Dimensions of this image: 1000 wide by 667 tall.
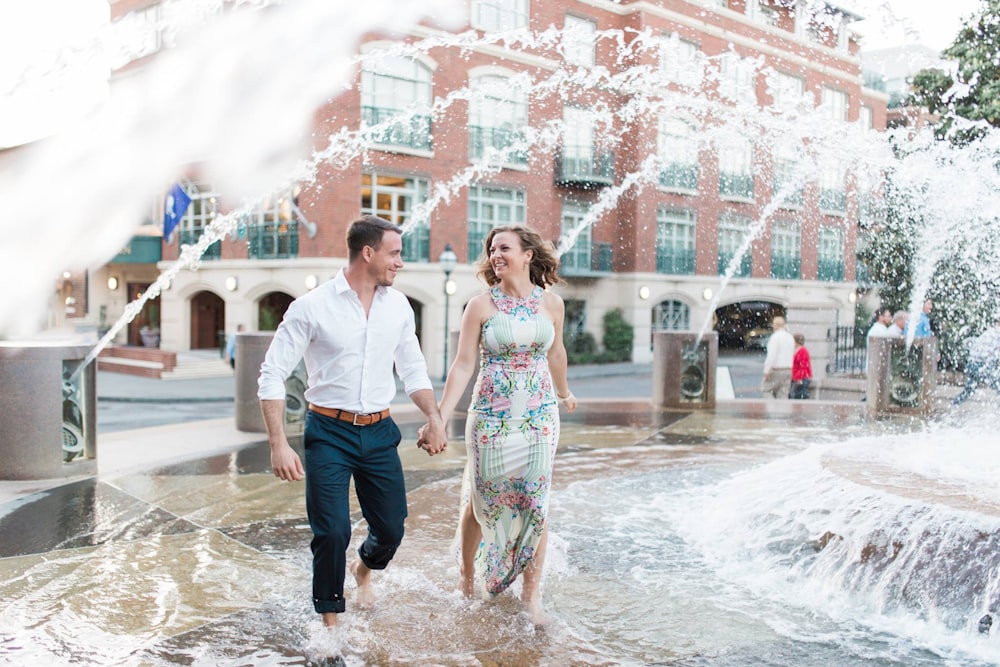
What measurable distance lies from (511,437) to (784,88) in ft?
53.3

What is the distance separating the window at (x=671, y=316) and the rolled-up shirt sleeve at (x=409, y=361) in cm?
2935

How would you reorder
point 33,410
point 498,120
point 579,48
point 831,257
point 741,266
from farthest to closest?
1. point 831,257
2. point 741,266
3. point 498,120
4. point 579,48
5. point 33,410

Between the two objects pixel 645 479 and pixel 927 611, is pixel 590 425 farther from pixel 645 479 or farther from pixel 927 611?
→ pixel 927 611

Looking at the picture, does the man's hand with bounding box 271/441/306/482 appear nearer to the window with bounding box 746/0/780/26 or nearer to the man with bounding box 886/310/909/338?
the man with bounding box 886/310/909/338

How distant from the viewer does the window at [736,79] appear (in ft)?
79.2

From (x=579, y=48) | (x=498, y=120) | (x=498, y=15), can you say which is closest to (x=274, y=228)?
(x=498, y=120)

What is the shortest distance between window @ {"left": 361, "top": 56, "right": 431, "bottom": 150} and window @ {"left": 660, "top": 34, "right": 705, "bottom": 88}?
6681 mm

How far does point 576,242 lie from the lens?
104 feet

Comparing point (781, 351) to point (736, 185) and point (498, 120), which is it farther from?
point (736, 185)

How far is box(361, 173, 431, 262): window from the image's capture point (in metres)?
25.8

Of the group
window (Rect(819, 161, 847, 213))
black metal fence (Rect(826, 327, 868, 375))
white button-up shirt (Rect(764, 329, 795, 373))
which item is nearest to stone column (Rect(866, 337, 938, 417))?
white button-up shirt (Rect(764, 329, 795, 373))

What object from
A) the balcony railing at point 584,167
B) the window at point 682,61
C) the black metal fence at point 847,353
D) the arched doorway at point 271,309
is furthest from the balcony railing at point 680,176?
the arched doorway at point 271,309

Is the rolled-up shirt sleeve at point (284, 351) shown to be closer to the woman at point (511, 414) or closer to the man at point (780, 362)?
the woman at point (511, 414)

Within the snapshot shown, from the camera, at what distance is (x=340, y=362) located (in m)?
3.91
